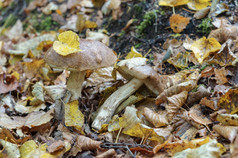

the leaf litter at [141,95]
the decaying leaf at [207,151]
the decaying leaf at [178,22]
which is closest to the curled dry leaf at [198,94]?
the leaf litter at [141,95]

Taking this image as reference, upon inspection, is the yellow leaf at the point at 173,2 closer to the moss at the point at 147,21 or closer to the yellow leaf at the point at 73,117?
the moss at the point at 147,21

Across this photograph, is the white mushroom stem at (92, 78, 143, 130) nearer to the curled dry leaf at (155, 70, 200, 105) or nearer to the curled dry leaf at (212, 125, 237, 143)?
the curled dry leaf at (155, 70, 200, 105)

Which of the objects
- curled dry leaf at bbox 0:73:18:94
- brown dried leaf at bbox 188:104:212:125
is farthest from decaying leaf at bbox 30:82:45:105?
brown dried leaf at bbox 188:104:212:125

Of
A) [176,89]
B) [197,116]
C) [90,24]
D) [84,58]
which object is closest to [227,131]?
[197,116]

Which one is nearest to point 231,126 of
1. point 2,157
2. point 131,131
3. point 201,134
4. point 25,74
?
point 201,134

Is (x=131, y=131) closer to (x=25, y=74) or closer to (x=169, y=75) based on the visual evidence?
(x=169, y=75)

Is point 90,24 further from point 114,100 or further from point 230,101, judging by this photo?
point 230,101

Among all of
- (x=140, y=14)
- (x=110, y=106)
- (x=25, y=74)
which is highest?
(x=140, y=14)

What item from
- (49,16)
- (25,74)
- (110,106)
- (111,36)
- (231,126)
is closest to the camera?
(231,126)
